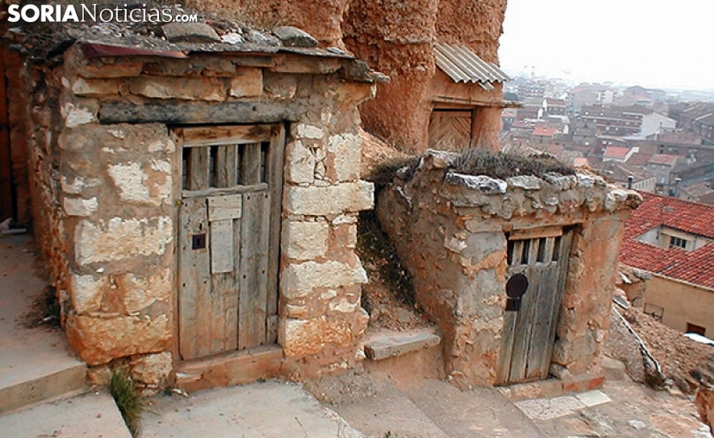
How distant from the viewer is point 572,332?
705 centimetres

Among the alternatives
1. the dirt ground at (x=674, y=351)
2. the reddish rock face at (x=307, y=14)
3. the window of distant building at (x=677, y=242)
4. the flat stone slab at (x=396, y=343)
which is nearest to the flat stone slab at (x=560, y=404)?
the flat stone slab at (x=396, y=343)

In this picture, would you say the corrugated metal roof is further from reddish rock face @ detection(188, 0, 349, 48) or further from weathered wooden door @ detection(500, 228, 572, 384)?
weathered wooden door @ detection(500, 228, 572, 384)

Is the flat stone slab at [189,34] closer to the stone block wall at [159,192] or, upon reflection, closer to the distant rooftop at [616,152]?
the stone block wall at [159,192]

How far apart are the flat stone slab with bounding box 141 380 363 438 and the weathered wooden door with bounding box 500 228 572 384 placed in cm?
277

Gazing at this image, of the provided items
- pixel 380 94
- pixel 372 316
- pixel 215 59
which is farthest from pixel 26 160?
pixel 380 94

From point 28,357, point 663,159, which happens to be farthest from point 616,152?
point 28,357

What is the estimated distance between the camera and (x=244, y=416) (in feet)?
14.8

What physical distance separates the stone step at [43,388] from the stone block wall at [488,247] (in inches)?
137

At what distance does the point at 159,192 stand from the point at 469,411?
354 cm

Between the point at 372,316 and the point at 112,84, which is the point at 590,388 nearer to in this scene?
the point at 372,316

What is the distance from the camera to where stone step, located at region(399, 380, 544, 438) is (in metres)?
5.78

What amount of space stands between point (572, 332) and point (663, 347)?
2835 millimetres

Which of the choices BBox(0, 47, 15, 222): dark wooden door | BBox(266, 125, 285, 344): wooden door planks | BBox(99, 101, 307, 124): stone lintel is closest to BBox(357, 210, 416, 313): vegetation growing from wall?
BBox(266, 125, 285, 344): wooden door planks

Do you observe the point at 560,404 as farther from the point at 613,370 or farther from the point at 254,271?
the point at 254,271
